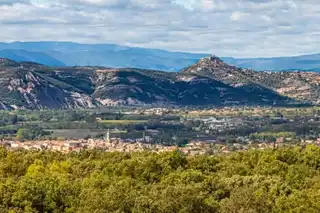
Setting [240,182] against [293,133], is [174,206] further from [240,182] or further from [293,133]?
[293,133]

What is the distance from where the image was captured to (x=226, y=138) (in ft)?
→ 529

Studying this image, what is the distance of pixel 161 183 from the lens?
192 feet

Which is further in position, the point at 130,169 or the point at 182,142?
the point at 182,142

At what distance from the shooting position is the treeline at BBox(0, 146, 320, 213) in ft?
155

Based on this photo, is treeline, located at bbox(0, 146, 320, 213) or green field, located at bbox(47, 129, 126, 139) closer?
treeline, located at bbox(0, 146, 320, 213)

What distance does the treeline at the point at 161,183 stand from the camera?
47.3 m

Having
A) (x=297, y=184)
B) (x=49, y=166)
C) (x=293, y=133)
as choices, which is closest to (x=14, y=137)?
(x=293, y=133)

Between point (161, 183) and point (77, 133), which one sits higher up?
point (161, 183)

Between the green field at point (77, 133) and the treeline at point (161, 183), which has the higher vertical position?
the treeline at point (161, 183)

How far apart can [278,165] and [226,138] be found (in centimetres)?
9209

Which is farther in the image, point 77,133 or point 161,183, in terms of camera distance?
point 77,133

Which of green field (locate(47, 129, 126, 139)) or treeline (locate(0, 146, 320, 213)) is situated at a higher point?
treeline (locate(0, 146, 320, 213))

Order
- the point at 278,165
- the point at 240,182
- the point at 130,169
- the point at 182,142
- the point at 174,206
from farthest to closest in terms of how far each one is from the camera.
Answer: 1. the point at 182,142
2. the point at 278,165
3. the point at 130,169
4. the point at 240,182
5. the point at 174,206

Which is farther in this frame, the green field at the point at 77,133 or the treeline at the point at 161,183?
the green field at the point at 77,133
